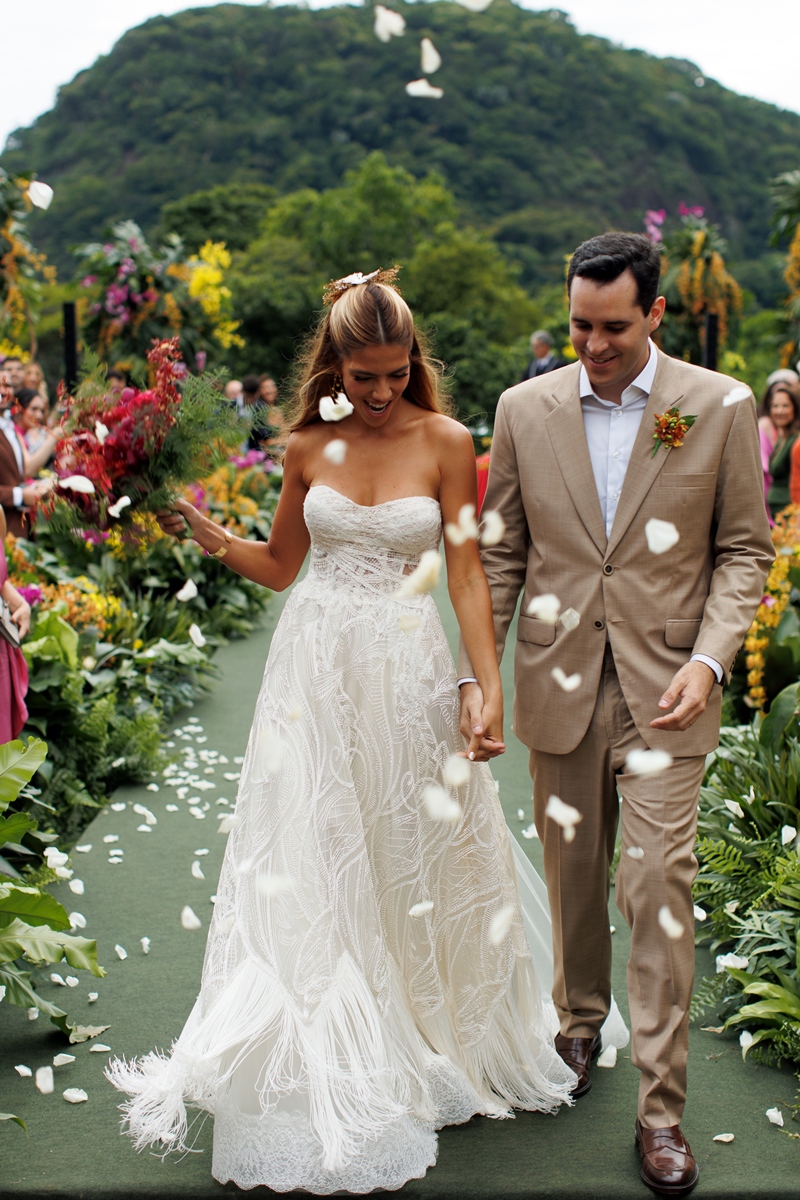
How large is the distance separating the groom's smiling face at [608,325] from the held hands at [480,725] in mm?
857

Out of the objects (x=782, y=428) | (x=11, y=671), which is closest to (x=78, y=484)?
(x=11, y=671)

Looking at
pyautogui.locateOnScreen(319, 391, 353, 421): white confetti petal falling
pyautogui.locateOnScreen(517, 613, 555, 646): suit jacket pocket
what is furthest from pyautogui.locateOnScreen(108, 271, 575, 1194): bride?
pyautogui.locateOnScreen(517, 613, 555, 646): suit jacket pocket

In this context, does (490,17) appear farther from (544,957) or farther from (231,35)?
(544,957)

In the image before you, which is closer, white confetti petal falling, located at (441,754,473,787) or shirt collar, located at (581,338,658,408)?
shirt collar, located at (581,338,658,408)

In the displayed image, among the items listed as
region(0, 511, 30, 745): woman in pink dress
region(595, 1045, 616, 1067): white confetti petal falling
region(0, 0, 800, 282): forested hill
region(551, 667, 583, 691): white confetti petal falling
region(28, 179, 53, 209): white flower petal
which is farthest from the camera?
region(0, 0, 800, 282): forested hill

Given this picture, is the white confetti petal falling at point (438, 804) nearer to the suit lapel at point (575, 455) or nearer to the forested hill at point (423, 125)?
the suit lapel at point (575, 455)

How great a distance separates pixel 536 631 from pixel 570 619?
0.12 meters

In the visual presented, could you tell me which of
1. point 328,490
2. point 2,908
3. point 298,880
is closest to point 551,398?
point 328,490

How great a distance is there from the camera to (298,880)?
289cm

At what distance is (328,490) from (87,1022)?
6.23 ft

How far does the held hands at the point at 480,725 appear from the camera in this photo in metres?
2.92

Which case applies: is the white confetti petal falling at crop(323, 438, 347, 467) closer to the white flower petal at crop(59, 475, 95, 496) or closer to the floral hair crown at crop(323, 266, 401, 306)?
the floral hair crown at crop(323, 266, 401, 306)

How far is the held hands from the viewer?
115 inches

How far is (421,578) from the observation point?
10.1 feet
